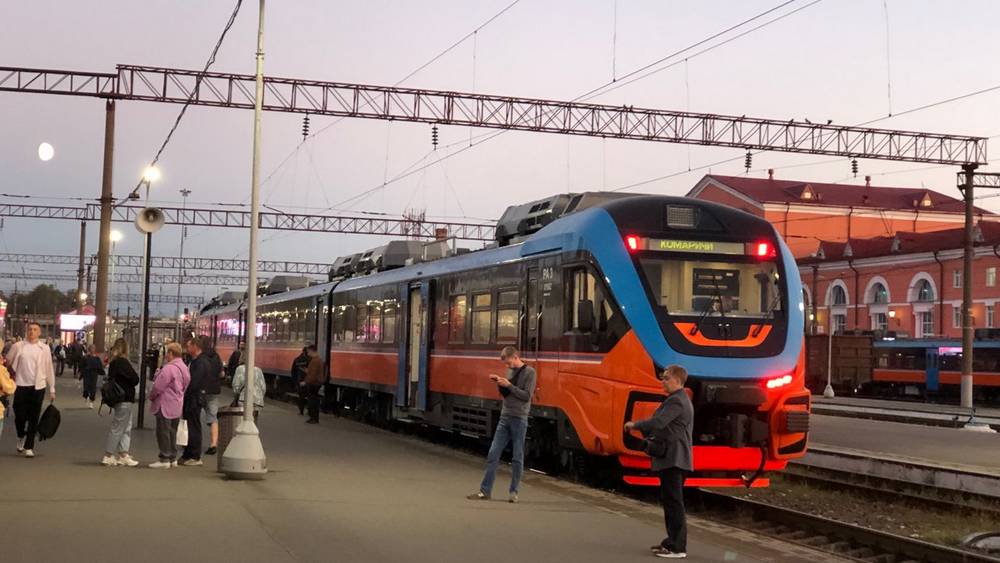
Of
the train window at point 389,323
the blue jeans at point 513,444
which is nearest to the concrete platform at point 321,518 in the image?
the blue jeans at point 513,444

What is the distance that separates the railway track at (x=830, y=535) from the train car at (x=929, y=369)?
42.1m

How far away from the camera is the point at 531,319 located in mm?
16547

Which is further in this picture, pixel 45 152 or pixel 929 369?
pixel 929 369

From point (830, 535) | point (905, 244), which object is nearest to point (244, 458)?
point (830, 535)

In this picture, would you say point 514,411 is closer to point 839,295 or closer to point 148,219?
point 148,219

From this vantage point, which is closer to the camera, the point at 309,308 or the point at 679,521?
the point at 679,521

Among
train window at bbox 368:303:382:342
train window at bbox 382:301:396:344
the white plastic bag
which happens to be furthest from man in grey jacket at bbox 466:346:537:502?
train window at bbox 368:303:382:342

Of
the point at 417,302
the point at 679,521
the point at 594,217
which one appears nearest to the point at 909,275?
the point at 417,302

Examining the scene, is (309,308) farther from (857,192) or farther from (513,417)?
(857,192)

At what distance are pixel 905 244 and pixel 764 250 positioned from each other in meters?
63.8

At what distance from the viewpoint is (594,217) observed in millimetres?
14992

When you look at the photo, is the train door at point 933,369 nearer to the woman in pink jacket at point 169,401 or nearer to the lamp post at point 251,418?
the lamp post at point 251,418

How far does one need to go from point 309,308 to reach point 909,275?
165 feet

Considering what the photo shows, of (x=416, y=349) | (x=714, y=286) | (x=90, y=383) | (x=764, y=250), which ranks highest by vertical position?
(x=764, y=250)
